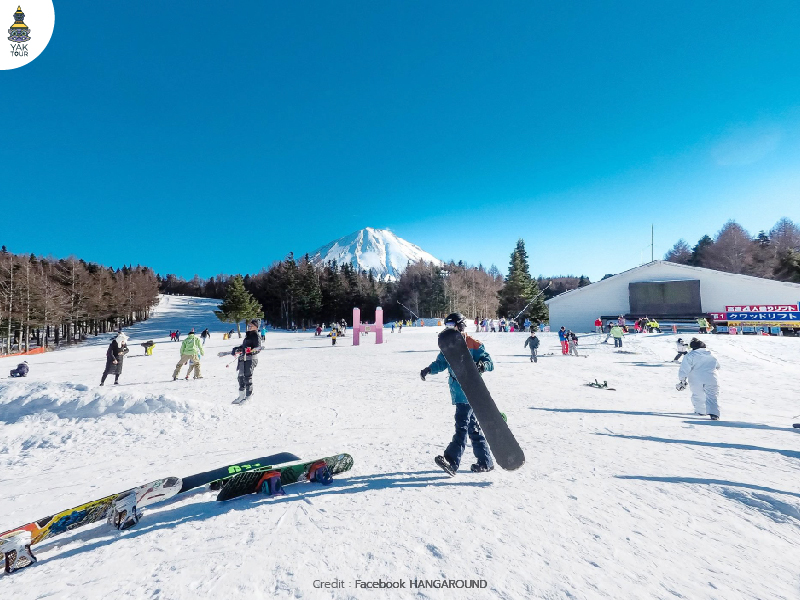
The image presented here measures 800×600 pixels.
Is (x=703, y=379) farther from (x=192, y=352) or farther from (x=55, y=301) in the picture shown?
(x=55, y=301)

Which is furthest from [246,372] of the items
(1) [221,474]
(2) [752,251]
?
(2) [752,251]

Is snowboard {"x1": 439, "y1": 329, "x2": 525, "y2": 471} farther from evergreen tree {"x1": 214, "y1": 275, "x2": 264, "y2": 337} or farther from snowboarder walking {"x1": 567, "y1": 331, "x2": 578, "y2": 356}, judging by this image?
evergreen tree {"x1": 214, "y1": 275, "x2": 264, "y2": 337}

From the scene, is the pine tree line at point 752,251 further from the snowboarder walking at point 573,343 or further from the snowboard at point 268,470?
the snowboard at point 268,470

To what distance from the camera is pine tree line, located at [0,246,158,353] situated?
32469 millimetres

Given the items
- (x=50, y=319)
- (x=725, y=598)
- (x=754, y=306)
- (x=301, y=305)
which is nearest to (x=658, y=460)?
(x=725, y=598)

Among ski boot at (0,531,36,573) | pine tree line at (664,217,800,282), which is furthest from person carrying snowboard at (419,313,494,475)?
pine tree line at (664,217,800,282)

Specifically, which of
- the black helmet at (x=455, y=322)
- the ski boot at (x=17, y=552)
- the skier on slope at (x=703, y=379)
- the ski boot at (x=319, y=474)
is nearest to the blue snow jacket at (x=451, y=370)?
the black helmet at (x=455, y=322)

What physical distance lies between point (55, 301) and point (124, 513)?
4425 centimetres

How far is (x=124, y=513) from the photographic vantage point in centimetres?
327

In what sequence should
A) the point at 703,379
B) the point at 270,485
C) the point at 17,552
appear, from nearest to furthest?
the point at 17,552, the point at 270,485, the point at 703,379

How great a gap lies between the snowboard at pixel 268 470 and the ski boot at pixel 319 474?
5cm

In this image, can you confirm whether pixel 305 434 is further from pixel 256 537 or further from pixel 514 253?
pixel 514 253

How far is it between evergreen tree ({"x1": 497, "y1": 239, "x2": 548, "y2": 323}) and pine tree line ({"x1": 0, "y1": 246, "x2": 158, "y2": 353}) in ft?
185

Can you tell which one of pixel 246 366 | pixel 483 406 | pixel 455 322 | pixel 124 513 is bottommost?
pixel 124 513
